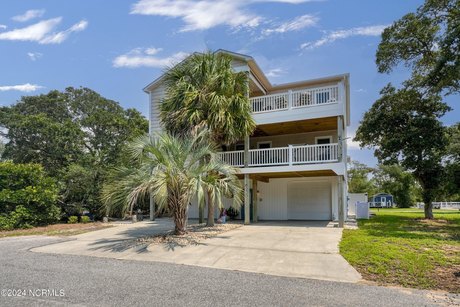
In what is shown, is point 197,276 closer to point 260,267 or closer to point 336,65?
point 260,267

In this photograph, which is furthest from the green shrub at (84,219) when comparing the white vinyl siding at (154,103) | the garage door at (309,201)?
the garage door at (309,201)

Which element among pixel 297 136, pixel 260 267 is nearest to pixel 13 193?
pixel 260 267

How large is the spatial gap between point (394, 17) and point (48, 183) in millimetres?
20087

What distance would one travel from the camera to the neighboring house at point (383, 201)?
4862 cm

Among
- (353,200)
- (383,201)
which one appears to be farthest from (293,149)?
(383,201)

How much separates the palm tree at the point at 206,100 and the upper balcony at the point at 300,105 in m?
2.09

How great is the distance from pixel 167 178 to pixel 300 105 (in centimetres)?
854

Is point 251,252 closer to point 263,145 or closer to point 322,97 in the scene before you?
point 322,97

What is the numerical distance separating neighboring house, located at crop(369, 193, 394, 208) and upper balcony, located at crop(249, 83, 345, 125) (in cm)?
4002

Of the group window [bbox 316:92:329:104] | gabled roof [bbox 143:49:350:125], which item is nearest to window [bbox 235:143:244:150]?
gabled roof [bbox 143:49:350:125]

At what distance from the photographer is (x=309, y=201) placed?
18688mm

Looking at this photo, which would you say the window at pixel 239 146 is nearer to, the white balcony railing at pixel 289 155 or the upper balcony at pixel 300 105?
the white balcony railing at pixel 289 155

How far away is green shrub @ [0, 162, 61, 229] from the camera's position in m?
14.8

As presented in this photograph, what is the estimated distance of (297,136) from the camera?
18.8 m
